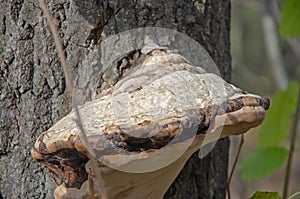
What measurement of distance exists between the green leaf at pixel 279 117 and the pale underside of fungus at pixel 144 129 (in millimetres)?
809

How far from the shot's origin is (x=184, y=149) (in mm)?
1065

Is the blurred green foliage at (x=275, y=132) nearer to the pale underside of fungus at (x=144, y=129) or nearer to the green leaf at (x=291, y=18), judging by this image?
the green leaf at (x=291, y=18)

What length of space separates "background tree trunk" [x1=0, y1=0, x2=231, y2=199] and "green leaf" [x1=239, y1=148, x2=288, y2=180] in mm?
793

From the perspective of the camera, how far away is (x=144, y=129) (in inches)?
41.1

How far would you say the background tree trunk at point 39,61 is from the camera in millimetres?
1387

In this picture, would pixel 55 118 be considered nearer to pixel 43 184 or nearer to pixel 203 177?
pixel 43 184

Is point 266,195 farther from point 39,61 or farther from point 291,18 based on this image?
point 291,18

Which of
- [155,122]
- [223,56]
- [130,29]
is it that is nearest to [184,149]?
[155,122]

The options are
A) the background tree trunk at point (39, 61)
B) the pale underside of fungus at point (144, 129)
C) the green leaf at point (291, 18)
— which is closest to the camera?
the pale underside of fungus at point (144, 129)

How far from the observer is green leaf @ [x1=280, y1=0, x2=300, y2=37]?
194cm

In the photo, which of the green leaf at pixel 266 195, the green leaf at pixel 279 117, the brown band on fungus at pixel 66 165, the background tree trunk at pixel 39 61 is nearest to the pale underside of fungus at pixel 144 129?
A: the brown band on fungus at pixel 66 165

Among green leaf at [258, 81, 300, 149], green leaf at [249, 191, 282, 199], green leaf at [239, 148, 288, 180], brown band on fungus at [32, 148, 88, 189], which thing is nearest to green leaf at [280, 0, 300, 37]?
green leaf at [258, 81, 300, 149]

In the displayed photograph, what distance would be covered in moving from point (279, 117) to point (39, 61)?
98 cm

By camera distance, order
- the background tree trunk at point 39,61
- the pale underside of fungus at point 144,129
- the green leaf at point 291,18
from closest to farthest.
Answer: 1. the pale underside of fungus at point 144,129
2. the background tree trunk at point 39,61
3. the green leaf at point 291,18
